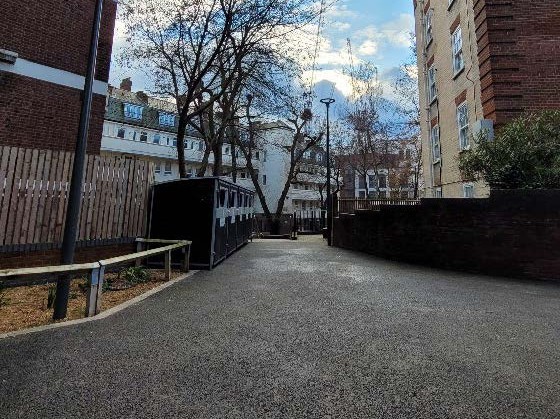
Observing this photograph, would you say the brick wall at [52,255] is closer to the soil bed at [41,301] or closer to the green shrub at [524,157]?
the soil bed at [41,301]

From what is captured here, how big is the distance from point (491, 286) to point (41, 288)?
8.77 metres

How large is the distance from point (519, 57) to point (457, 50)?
371 centimetres

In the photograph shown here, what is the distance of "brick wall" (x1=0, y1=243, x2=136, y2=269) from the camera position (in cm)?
639

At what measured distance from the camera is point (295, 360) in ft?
11.0

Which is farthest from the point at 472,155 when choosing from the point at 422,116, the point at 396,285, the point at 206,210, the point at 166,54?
the point at 166,54

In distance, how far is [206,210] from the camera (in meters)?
8.88

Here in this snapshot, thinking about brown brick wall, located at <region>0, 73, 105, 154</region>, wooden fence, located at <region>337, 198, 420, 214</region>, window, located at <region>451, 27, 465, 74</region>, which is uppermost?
window, located at <region>451, 27, 465, 74</region>

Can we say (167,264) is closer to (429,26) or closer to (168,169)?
(429,26)

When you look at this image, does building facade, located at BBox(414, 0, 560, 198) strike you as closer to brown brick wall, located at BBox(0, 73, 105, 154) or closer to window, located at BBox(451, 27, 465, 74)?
window, located at BBox(451, 27, 465, 74)

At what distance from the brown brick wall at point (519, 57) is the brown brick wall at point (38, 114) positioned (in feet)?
42.2

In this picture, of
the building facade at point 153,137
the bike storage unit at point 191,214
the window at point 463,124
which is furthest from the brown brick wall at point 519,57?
the building facade at point 153,137

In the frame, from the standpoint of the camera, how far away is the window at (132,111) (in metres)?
42.4

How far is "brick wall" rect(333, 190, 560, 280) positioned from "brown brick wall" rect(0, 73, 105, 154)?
1010 cm

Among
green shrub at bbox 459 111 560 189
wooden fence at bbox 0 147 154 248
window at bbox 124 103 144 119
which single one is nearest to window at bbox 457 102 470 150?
green shrub at bbox 459 111 560 189
